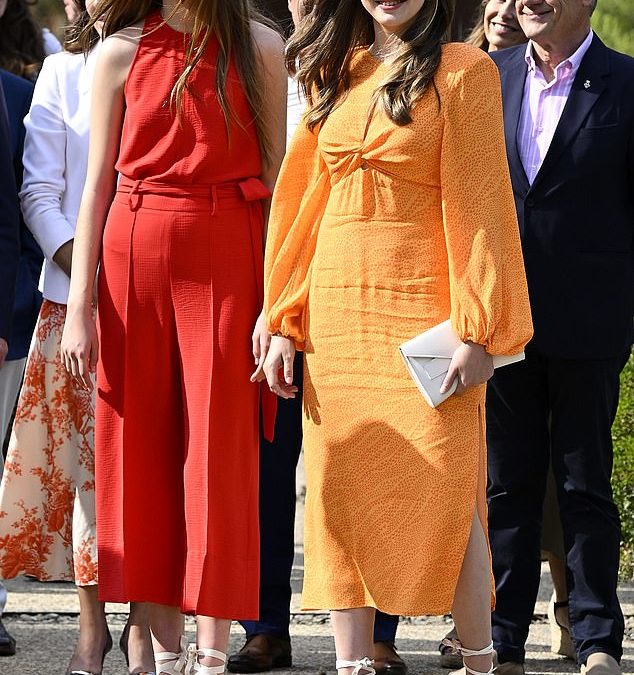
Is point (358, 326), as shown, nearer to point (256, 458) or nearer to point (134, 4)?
point (256, 458)

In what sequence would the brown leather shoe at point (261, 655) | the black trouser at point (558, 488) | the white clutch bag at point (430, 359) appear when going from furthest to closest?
1. the brown leather shoe at point (261, 655)
2. the black trouser at point (558, 488)
3. the white clutch bag at point (430, 359)

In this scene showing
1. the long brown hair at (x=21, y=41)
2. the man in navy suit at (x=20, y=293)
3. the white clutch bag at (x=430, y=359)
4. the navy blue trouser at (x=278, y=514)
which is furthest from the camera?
the long brown hair at (x=21, y=41)

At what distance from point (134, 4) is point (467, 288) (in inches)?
46.8

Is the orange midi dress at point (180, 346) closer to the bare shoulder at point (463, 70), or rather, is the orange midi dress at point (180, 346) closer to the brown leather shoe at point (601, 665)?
the bare shoulder at point (463, 70)

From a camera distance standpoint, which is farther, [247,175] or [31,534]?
[31,534]

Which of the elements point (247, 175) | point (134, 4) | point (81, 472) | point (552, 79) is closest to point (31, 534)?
point (81, 472)

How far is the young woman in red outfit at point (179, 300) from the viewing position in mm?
3812

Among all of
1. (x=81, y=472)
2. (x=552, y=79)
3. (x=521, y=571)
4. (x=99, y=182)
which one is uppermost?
(x=552, y=79)

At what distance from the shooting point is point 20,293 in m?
4.94

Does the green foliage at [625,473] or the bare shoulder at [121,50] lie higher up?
the bare shoulder at [121,50]

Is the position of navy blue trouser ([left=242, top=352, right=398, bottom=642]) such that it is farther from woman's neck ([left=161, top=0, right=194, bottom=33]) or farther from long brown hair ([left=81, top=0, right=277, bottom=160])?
woman's neck ([left=161, top=0, right=194, bottom=33])

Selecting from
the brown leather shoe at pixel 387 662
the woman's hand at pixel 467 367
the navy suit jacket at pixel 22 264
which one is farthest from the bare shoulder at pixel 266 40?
the brown leather shoe at pixel 387 662

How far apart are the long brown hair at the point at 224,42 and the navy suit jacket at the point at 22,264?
106 centimetres

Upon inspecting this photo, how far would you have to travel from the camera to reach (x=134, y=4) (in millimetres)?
3910
